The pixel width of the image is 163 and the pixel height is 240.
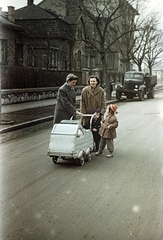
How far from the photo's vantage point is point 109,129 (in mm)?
5004

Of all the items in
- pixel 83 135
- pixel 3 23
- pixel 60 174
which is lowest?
pixel 60 174

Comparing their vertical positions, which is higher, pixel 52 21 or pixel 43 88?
pixel 52 21

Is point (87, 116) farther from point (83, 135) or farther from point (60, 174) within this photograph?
point (60, 174)

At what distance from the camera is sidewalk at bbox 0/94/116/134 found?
5.18 m

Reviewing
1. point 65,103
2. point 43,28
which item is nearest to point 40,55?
point 43,28

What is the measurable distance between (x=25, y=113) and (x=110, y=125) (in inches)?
73.7

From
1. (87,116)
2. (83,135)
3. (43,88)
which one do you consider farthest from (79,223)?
(43,88)

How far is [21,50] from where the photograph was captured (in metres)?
3.08

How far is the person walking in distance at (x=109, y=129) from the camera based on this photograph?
16.0 ft

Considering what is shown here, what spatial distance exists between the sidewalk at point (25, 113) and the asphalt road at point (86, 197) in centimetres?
56

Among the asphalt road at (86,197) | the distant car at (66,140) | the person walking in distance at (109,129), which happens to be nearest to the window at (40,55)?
the asphalt road at (86,197)

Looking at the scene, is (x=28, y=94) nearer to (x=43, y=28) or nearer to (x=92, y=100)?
(x=92, y=100)

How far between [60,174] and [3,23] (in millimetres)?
2144

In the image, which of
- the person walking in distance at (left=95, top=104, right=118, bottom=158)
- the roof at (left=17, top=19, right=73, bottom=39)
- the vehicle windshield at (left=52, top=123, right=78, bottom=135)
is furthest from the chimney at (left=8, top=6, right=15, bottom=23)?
the person walking in distance at (left=95, top=104, right=118, bottom=158)
